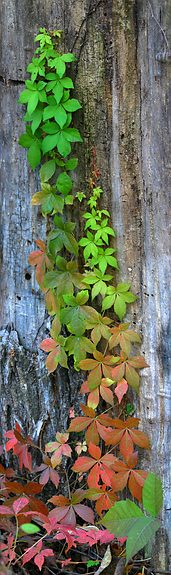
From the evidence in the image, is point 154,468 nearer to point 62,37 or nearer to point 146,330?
point 146,330

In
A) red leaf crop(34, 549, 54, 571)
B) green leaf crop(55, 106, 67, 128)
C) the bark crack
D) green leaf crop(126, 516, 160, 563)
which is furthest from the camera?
the bark crack

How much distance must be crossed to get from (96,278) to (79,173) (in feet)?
1.54

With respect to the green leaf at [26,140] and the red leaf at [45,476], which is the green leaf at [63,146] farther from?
the red leaf at [45,476]

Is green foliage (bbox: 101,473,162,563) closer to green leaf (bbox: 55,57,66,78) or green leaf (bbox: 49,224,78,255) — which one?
green leaf (bbox: 49,224,78,255)

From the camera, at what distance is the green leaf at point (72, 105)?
8.68ft

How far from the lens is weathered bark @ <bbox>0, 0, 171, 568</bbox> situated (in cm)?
267

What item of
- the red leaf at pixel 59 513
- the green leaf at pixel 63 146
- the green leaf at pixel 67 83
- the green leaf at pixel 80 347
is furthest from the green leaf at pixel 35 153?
the red leaf at pixel 59 513

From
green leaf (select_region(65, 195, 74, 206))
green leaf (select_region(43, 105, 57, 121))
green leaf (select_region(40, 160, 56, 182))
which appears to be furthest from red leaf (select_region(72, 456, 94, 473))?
green leaf (select_region(43, 105, 57, 121))

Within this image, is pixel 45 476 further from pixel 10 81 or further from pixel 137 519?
pixel 10 81

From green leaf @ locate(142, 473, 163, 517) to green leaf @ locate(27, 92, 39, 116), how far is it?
1529 millimetres

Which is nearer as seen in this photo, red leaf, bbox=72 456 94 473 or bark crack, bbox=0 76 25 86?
red leaf, bbox=72 456 94 473

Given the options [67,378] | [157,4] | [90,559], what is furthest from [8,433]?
[157,4]

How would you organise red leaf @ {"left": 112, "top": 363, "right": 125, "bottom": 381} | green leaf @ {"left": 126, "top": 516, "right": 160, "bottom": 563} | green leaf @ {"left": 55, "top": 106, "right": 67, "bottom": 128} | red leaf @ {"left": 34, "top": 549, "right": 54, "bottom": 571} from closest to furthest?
green leaf @ {"left": 126, "top": 516, "right": 160, "bottom": 563} → red leaf @ {"left": 34, "top": 549, "right": 54, "bottom": 571} → green leaf @ {"left": 55, "top": 106, "right": 67, "bottom": 128} → red leaf @ {"left": 112, "top": 363, "right": 125, "bottom": 381}

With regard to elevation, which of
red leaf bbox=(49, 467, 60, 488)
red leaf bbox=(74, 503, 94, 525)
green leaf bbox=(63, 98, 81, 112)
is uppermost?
green leaf bbox=(63, 98, 81, 112)
